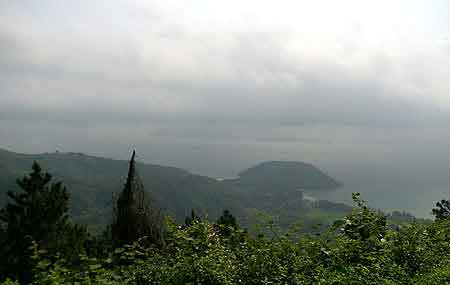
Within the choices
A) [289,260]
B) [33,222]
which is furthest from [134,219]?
[33,222]

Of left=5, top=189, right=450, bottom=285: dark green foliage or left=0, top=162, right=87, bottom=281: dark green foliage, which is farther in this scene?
left=0, top=162, right=87, bottom=281: dark green foliage

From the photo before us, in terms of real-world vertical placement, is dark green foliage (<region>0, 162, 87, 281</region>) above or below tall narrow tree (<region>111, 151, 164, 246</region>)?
below

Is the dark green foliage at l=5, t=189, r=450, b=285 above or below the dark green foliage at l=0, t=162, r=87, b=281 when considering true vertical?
above

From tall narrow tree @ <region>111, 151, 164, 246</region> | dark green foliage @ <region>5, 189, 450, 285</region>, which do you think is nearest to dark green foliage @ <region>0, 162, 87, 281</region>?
tall narrow tree @ <region>111, 151, 164, 246</region>

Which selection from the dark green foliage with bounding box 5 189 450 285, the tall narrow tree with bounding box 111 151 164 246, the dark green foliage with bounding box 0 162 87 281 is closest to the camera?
the dark green foliage with bounding box 5 189 450 285

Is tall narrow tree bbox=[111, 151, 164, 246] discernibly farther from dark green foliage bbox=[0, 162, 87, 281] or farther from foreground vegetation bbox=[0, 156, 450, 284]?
dark green foliage bbox=[0, 162, 87, 281]

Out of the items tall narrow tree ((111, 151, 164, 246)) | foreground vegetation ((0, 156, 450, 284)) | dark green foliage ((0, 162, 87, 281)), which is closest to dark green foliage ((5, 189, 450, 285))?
foreground vegetation ((0, 156, 450, 284))

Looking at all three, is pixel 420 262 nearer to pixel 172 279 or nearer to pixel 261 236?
pixel 261 236

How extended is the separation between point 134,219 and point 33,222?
46.9 ft

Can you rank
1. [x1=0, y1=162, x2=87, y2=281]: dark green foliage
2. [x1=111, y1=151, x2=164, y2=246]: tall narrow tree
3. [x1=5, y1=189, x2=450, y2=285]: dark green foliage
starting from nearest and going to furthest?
[x1=5, y1=189, x2=450, y2=285]: dark green foliage → [x1=111, y1=151, x2=164, y2=246]: tall narrow tree → [x1=0, y1=162, x2=87, y2=281]: dark green foliage

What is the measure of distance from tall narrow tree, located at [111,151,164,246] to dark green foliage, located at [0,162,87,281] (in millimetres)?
11653

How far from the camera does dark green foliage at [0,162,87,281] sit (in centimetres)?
2427

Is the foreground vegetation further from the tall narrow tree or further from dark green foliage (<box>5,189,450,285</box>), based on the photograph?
the tall narrow tree

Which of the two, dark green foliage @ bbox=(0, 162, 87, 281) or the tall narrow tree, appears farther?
dark green foliage @ bbox=(0, 162, 87, 281)
